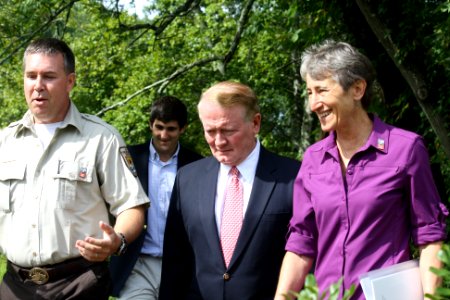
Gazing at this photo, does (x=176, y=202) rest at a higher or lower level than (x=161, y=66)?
lower

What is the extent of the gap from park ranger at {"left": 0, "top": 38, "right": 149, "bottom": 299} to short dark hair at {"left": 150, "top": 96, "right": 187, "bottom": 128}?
6.33 feet

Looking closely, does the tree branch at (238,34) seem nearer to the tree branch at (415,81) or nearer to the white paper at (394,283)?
the tree branch at (415,81)

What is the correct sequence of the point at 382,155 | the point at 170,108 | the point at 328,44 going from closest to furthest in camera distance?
1. the point at 382,155
2. the point at 328,44
3. the point at 170,108

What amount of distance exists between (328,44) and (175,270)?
1.49 m

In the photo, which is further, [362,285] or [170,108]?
[170,108]

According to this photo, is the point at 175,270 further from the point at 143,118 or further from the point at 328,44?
the point at 143,118

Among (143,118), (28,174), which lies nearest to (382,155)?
(28,174)

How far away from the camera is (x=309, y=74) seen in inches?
141

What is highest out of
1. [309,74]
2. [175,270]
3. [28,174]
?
[309,74]

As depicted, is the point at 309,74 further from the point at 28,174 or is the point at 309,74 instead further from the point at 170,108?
the point at 170,108

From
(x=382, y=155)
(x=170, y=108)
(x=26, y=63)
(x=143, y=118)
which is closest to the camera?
(x=382, y=155)

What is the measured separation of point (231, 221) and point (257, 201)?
160 mm

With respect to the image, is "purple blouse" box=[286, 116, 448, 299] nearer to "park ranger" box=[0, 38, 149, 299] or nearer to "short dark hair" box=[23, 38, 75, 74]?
"park ranger" box=[0, 38, 149, 299]

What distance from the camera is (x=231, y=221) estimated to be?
4.11 meters
